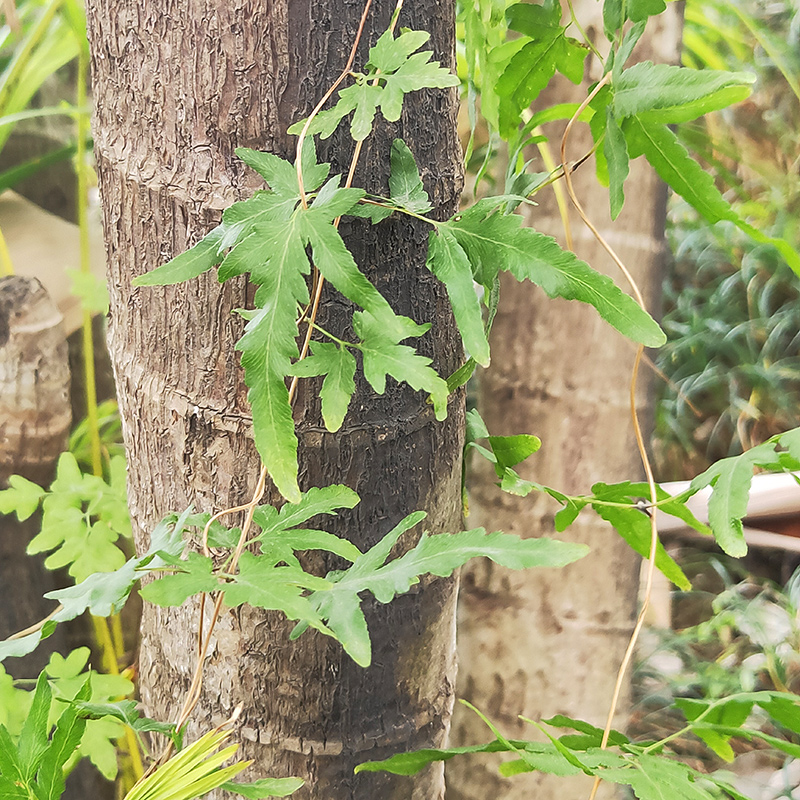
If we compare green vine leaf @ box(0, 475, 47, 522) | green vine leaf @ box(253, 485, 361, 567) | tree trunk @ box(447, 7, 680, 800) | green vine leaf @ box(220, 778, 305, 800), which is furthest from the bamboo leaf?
green vine leaf @ box(0, 475, 47, 522)

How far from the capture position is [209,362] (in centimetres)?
36

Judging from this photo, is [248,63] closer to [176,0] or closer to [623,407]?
[176,0]

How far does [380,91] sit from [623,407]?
504 millimetres

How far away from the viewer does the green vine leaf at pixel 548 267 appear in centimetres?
31

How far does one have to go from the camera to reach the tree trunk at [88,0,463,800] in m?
0.33

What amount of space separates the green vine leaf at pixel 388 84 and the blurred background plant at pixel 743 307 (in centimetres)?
152

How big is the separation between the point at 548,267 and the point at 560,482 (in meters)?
0.47

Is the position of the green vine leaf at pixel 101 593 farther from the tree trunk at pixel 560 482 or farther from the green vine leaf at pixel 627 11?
the tree trunk at pixel 560 482

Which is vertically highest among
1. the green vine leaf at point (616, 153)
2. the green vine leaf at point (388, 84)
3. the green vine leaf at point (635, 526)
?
the green vine leaf at point (388, 84)

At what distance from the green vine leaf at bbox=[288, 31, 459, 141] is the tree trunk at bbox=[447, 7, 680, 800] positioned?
0.41 metres

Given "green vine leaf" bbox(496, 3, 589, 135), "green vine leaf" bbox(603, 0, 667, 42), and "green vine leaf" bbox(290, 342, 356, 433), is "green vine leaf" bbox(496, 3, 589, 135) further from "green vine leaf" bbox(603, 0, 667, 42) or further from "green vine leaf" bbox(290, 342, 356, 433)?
"green vine leaf" bbox(290, 342, 356, 433)

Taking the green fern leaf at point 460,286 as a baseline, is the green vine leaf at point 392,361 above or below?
below

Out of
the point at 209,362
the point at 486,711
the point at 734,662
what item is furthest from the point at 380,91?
the point at 734,662

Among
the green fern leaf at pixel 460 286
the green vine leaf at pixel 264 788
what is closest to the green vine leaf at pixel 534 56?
the green fern leaf at pixel 460 286
